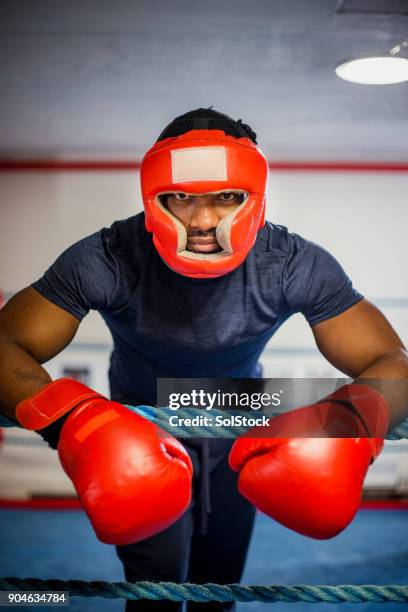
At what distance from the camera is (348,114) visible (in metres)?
2.01

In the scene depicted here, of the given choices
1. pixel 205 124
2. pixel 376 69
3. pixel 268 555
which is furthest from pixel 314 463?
pixel 268 555

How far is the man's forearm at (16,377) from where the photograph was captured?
0.77 metres

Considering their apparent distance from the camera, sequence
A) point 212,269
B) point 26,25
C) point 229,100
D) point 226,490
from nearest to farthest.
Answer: point 212,269 < point 226,490 < point 26,25 < point 229,100

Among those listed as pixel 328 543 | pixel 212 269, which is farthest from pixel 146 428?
pixel 328 543

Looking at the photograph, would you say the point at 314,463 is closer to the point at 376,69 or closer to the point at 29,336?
the point at 29,336

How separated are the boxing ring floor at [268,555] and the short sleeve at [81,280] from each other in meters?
1.40

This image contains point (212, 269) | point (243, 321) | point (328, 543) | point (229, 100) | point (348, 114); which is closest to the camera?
point (212, 269)

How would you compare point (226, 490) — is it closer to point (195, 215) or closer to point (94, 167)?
point (195, 215)

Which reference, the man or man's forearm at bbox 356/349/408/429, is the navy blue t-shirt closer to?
the man

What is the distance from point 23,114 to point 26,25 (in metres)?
0.62

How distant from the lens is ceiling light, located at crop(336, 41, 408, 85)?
1575mm

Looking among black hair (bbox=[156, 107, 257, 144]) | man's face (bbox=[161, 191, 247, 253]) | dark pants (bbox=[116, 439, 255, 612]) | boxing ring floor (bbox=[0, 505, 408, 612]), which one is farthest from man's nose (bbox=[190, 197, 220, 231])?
boxing ring floor (bbox=[0, 505, 408, 612])

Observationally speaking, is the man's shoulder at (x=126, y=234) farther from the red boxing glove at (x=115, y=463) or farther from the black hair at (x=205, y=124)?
the red boxing glove at (x=115, y=463)

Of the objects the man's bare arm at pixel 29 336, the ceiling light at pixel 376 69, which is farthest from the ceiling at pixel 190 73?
the man's bare arm at pixel 29 336
